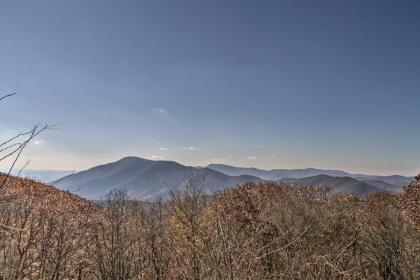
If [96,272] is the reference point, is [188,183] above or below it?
above

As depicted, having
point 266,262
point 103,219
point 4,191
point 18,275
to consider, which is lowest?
point 266,262

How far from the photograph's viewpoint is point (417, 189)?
2425 cm

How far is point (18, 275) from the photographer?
6.08 meters

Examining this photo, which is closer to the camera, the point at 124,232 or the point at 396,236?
the point at 124,232

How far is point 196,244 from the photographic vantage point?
33.9 ft

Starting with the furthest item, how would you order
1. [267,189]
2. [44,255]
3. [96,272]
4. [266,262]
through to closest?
1. [267,189]
2. [266,262]
3. [96,272]
4. [44,255]

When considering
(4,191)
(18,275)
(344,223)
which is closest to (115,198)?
(18,275)

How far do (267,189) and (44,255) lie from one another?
3042cm

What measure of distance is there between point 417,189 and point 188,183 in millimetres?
18495

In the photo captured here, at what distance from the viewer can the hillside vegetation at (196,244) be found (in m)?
6.63

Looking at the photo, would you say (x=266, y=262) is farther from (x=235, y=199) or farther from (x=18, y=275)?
(x=235, y=199)

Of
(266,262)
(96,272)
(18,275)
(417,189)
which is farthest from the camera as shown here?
(417,189)

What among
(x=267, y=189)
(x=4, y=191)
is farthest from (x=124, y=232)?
(x=267, y=189)

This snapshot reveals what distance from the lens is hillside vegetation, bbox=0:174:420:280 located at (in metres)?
6.63
